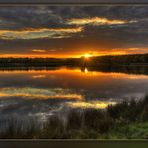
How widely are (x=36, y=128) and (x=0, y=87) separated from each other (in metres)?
0.51

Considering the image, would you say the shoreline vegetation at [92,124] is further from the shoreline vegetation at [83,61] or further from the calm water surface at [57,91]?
the shoreline vegetation at [83,61]

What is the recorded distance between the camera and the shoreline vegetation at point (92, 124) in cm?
399

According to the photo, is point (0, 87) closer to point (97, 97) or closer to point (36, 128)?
point (36, 128)

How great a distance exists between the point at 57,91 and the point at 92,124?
0.46 metres

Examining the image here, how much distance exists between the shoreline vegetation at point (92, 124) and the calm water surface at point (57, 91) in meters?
0.06

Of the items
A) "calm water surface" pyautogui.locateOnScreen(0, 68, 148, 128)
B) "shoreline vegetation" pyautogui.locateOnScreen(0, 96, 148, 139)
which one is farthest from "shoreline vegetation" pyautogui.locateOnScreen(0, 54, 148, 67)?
"shoreline vegetation" pyautogui.locateOnScreen(0, 96, 148, 139)

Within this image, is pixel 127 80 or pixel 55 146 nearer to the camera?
pixel 55 146

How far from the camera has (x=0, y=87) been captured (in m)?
4.00

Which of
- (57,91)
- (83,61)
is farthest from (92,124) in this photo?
(83,61)

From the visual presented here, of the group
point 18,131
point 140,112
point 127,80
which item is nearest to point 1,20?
point 18,131

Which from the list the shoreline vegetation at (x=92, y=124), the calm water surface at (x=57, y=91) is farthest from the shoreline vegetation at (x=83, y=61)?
the shoreline vegetation at (x=92, y=124)

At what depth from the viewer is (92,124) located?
406cm

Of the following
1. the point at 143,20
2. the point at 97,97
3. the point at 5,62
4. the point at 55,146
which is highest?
the point at 143,20

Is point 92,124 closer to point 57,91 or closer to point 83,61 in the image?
point 57,91
